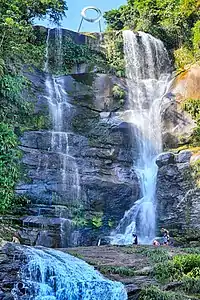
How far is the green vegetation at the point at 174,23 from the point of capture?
2906 centimetres

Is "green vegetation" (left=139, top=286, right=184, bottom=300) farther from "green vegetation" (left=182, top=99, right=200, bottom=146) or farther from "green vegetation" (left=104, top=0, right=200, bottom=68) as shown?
"green vegetation" (left=104, top=0, right=200, bottom=68)

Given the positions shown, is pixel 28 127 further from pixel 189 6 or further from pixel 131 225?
pixel 189 6

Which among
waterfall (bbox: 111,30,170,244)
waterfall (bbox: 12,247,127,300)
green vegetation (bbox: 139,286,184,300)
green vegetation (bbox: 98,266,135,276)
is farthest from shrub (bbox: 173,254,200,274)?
waterfall (bbox: 111,30,170,244)

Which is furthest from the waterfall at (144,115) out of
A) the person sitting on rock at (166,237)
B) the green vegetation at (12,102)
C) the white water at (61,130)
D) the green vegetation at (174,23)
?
the green vegetation at (12,102)

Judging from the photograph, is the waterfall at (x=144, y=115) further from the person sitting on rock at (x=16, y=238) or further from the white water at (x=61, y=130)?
the person sitting on rock at (x=16, y=238)

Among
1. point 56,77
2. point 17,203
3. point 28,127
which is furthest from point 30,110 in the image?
point 17,203

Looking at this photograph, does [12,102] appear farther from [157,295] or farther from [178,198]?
[157,295]

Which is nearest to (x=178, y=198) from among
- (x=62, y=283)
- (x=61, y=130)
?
(x=61, y=130)

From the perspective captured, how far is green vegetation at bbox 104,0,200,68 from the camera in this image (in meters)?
29.1

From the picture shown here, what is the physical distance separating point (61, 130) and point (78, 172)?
3.20 m

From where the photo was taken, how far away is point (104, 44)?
2997cm

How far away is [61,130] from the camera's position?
23.0 metres

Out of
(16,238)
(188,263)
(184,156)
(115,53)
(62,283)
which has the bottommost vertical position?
(62,283)

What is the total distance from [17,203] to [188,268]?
881cm
